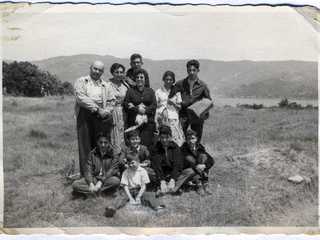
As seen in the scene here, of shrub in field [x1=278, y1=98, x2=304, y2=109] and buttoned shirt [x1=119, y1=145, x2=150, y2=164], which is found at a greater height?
shrub in field [x1=278, y1=98, x2=304, y2=109]

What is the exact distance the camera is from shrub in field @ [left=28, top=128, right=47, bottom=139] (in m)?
5.09

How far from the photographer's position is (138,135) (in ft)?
15.3

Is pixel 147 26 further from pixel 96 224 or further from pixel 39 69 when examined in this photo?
pixel 96 224

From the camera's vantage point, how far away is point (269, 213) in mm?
4793

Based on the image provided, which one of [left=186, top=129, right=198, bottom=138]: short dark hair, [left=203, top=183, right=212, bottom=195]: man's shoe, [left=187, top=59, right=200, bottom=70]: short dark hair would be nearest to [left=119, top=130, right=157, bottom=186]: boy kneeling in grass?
[left=186, top=129, right=198, bottom=138]: short dark hair

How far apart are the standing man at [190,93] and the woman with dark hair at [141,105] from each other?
354 mm

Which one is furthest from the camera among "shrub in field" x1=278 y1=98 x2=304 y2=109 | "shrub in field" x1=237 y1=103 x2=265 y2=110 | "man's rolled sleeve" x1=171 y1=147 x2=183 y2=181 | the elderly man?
"shrub in field" x1=237 y1=103 x2=265 y2=110

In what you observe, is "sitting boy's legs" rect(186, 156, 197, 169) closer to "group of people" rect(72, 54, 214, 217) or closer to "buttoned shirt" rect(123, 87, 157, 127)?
"group of people" rect(72, 54, 214, 217)

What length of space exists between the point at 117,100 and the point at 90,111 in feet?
1.38

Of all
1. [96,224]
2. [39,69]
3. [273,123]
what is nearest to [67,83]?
[39,69]

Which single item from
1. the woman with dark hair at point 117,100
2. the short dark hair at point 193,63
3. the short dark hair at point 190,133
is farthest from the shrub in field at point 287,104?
the woman with dark hair at point 117,100

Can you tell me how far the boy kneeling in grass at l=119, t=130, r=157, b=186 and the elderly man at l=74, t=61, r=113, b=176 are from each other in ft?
1.26

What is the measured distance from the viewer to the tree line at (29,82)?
16.2ft

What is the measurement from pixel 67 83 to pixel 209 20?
2394mm
